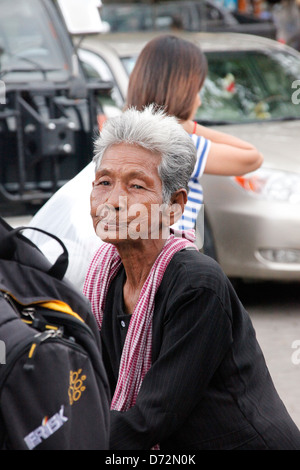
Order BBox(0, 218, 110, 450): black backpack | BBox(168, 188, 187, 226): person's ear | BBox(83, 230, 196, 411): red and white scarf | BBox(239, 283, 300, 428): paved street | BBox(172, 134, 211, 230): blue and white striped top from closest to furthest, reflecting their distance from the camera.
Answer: BBox(0, 218, 110, 450): black backpack
BBox(83, 230, 196, 411): red and white scarf
BBox(168, 188, 187, 226): person's ear
BBox(172, 134, 211, 230): blue and white striped top
BBox(239, 283, 300, 428): paved street

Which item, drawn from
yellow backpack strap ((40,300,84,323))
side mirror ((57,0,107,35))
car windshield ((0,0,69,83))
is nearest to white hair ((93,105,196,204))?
yellow backpack strap ((40,300,84,323))

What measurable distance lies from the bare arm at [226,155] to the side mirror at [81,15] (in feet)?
7.30

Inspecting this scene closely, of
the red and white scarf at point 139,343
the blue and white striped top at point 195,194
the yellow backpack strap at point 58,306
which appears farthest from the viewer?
the blue and white striped top at point 195,194

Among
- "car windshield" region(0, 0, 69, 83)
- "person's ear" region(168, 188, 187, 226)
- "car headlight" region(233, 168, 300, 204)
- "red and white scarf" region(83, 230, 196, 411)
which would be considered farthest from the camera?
"car windshield" region(0, 0, 69, 83)

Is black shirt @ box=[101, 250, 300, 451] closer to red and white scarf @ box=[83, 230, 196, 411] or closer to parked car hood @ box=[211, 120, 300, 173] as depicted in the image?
red and white scarf @ box=[83, 230, 196, 411]

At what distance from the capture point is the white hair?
2352 millimetres

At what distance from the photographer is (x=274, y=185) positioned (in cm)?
587

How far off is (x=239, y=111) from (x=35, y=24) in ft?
5.57

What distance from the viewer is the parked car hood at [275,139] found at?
19.6 ft

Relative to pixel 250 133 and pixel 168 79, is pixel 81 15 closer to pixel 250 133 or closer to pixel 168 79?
pixel 250 133

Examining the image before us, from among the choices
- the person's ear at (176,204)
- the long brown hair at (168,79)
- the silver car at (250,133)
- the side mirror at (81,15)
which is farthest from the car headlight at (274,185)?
the person's ear at (176,204)

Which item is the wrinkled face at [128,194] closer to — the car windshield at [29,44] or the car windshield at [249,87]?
the car windshield at [29,44]

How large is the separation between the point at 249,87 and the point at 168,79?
3.73m

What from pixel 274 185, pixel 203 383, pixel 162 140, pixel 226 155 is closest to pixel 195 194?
pixel 226 155
